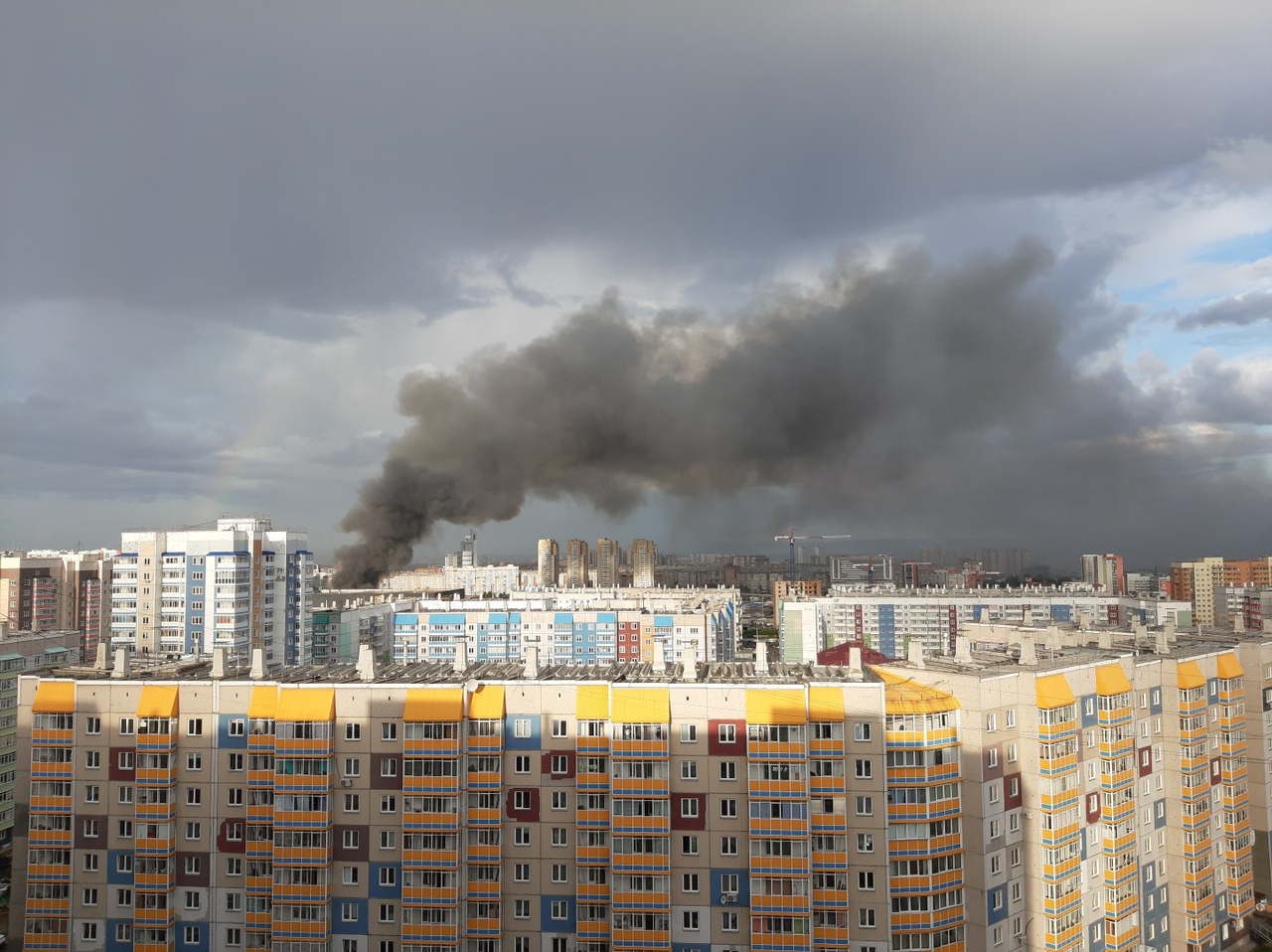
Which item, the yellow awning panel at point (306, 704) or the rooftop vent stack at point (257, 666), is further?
the rooftop vent stack at point (257, 666)

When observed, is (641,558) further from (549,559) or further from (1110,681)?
(1110,681)

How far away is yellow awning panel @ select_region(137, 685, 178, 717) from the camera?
10.7 m

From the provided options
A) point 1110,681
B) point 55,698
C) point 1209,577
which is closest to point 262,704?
point 55,698

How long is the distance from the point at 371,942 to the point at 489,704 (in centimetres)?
335

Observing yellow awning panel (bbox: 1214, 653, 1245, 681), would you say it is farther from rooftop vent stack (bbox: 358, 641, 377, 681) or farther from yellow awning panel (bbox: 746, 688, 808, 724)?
rooftop vent stack (bbox: 358, 641, 377, 681)

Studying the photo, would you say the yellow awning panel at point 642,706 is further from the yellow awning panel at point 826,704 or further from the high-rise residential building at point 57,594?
the high-rise residential building at point 57,594

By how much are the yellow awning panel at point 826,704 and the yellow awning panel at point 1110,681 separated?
4563 mm

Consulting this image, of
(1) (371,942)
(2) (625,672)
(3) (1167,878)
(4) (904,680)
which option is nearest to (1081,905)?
(3) (1167,878)

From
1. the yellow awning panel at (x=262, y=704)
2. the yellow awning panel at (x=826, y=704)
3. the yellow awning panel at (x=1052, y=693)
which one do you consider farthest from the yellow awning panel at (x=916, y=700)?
the yellow awning panel at (x=262, y=704)

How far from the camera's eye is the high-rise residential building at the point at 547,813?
1027 centimetres

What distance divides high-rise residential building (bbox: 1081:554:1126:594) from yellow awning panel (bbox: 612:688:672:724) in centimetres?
7406

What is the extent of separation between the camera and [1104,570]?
246 feet

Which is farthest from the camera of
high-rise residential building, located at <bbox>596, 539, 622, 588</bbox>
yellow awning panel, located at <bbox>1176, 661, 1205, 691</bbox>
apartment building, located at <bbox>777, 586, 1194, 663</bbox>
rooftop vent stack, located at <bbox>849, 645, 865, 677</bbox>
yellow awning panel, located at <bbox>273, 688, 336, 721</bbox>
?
high-rise residential building, located at <bbox>596, 539, 622, 588</bbox>

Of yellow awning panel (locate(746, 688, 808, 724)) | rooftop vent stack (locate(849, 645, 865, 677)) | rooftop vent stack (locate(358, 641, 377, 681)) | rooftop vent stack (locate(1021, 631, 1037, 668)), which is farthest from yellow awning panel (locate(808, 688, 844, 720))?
rooftop vent stack (locate(358, 641, 377, 681))
